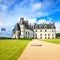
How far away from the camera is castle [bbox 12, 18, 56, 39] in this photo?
87137mm

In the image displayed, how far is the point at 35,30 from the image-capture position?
97625 millimetres

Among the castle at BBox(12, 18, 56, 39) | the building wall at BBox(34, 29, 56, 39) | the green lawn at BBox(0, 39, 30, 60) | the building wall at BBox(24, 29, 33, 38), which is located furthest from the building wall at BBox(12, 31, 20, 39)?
the green lawn at BBox(0, 39, 30, 60)

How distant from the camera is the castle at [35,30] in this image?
286 feet

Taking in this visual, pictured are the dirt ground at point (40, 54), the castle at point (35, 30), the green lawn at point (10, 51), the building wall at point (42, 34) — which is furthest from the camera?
the building wall at point (42, 34)

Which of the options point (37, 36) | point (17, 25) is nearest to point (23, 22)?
point (17, 25)

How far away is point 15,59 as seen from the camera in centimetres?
845

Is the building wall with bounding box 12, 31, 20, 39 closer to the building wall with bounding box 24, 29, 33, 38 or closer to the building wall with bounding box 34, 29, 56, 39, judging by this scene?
the building wall with bounding box 24, 29, 33, 38

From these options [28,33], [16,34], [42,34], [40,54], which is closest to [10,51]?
[40,54]

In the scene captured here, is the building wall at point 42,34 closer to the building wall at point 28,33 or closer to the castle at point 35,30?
the castle at point 35,30

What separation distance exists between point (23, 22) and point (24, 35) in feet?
25.1

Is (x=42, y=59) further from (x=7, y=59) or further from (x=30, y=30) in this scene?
(x=30, y=30)

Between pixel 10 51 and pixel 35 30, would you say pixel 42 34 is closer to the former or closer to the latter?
pixel 35 30

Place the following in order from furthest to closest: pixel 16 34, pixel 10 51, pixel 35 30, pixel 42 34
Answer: pixel 42 34 → pixel 35 30 → pixel 16 34 → pixel 10 51

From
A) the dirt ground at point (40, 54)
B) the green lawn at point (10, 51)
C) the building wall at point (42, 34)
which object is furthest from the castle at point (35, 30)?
the dirt ground at point (40, 54)
